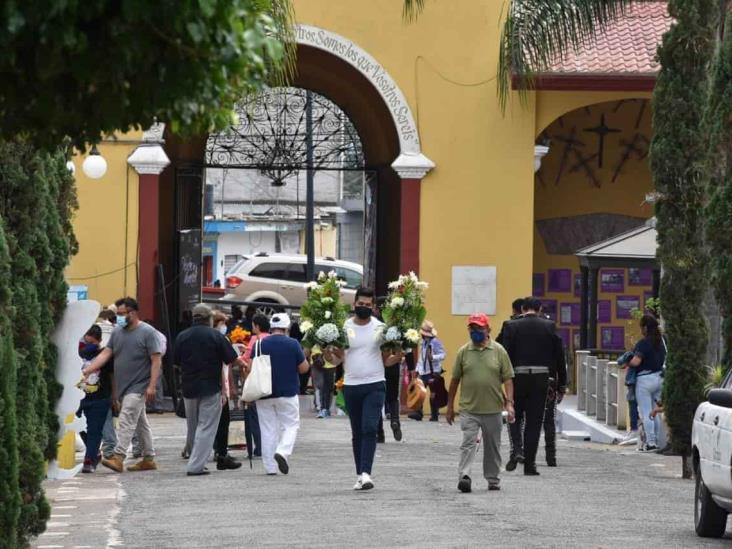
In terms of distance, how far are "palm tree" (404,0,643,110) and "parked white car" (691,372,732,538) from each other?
912 centimetres

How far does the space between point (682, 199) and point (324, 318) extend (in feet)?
12.6

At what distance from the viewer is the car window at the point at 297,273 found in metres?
44.0

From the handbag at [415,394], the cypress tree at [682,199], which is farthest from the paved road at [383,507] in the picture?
the cypress tree at [682,199]

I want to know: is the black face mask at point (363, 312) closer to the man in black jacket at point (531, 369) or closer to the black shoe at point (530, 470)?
the man in black jacket at point (531, 369)

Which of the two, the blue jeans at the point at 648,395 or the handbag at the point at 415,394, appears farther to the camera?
the blue jeans at the point at 648,395

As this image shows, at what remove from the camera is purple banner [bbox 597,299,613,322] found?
1258 inches

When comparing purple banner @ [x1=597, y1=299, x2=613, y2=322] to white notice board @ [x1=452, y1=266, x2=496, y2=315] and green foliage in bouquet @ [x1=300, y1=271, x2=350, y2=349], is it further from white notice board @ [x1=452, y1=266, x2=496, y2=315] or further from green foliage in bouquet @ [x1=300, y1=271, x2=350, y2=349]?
green foliage in bouquet @ [x1=300, y1=271, x2=350, y2=349]

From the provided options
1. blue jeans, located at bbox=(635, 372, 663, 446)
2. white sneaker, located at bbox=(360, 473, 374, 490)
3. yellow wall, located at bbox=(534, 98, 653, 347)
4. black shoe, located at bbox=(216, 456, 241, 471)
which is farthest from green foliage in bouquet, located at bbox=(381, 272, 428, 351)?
yellow wall, located at bbox=(534, 98, 653, 347)

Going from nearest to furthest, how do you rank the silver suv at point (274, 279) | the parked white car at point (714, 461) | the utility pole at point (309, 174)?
the parked white car at point (714, 461) → the utility pole at point (309, 174) → the silver suv at point (274, 279)

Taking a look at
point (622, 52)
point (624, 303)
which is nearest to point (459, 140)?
point (622, 52)

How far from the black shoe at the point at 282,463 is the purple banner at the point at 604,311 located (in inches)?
651

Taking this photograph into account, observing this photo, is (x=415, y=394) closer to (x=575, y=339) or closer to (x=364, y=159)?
(x=364, y=159)

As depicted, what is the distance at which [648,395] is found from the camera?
790 inches

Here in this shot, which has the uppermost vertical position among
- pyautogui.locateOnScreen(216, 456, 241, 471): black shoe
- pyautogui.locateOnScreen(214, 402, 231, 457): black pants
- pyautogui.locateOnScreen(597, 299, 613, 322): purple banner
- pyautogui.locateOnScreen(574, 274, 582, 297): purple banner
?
pyautogui.locateOnScreen(574, 274, 582, 297): purple banner
